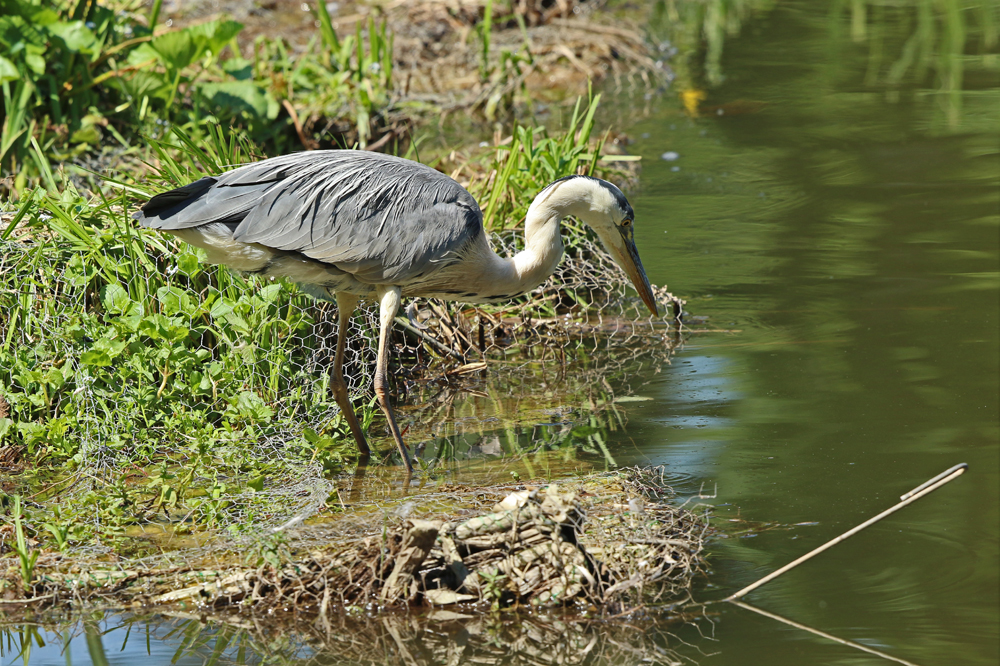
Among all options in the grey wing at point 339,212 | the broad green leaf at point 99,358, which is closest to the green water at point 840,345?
the grey wing at point 339,212

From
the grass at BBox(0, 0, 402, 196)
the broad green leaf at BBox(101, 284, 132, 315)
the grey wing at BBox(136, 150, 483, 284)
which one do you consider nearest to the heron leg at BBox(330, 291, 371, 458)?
the grey wing at BBox(136, 150, 483, 284)

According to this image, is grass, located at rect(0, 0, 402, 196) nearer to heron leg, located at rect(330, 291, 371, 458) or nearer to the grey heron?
the grey heron

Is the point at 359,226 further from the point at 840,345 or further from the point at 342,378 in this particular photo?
the point at 840,345

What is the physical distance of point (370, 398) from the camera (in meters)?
6.04

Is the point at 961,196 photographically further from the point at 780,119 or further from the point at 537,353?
the point at 537,353

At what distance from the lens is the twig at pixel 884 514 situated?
11.9ft

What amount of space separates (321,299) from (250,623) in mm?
2170

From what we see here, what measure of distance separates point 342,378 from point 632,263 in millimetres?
1664

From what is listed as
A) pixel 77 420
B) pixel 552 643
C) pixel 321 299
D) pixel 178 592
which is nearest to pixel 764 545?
pixel 552 643

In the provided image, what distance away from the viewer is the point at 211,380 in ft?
17.9

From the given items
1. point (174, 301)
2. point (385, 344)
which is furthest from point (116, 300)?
point (385, 344)

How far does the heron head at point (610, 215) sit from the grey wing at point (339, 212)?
58cm

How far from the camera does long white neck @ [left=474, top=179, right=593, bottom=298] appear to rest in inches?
225

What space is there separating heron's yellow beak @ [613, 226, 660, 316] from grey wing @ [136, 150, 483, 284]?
2.79 feet
